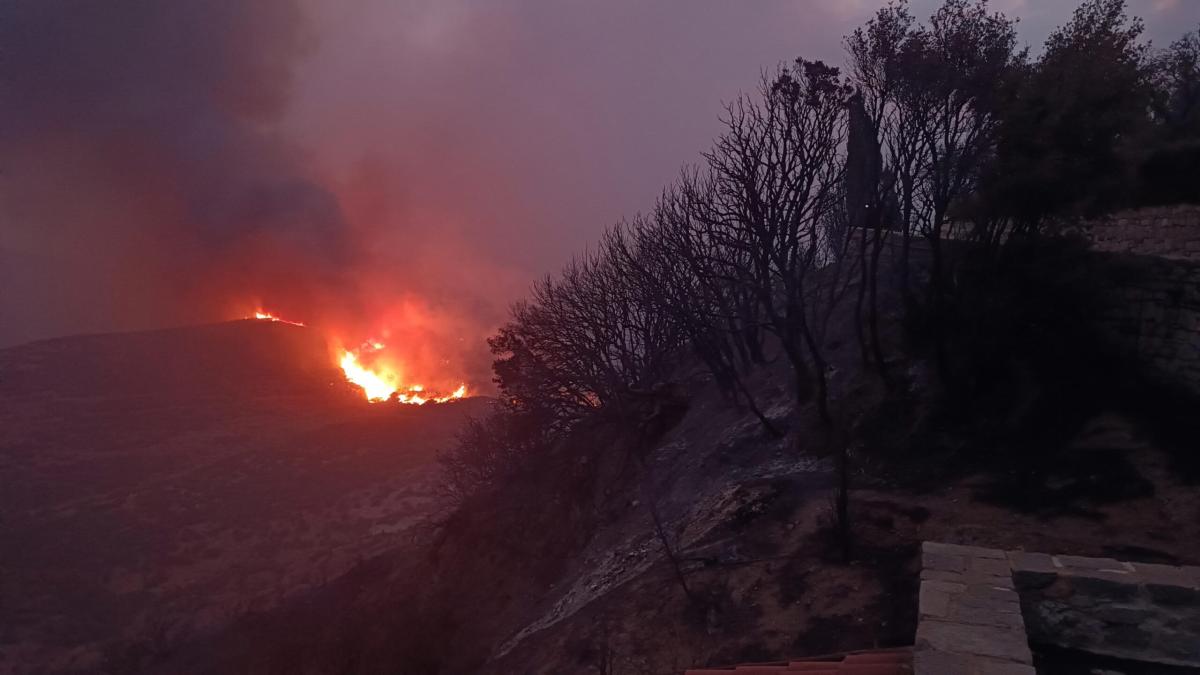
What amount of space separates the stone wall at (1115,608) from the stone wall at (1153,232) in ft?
41.0

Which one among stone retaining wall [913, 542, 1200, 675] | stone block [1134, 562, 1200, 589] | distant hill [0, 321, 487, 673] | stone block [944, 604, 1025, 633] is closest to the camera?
stone block [944, 604, 1025, 633]

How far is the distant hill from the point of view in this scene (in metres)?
37.3

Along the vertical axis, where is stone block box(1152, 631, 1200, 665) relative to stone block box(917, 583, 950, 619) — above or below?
below

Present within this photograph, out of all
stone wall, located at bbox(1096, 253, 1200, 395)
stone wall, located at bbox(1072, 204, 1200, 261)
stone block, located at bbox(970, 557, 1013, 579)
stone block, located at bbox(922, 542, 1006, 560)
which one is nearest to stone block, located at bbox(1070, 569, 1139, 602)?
stone block, located at bbox(970, 557, 1013, 579)

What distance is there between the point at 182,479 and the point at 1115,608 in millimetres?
63394

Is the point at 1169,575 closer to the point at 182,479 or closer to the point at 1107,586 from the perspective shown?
the point at 1107,586

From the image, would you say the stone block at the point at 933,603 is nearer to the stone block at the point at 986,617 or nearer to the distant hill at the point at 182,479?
the stone block at the point at 986,617

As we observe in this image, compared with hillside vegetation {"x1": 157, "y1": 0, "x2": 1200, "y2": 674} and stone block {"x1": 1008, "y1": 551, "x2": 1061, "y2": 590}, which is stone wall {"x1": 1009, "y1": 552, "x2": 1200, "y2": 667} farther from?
hillside vegetation {"x1": 157, "y1": 0, "x2": 1200, "y2": 674}

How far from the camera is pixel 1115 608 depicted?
6027 millimetres

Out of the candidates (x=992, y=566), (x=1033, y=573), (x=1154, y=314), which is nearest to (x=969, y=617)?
(x=992, y=566)

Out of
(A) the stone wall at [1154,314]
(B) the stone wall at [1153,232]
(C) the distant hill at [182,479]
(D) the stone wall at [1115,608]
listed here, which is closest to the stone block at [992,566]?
(D) the stone wall at [1115,608]

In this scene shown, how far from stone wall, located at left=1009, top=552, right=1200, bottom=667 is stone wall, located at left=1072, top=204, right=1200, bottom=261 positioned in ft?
41.0

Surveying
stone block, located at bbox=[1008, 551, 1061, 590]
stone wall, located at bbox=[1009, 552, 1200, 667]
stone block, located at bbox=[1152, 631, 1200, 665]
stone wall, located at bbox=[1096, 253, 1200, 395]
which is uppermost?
stone wall, located at bbox=[1096, 253, 1200, 395]

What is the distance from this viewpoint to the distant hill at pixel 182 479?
37312 millimetres
